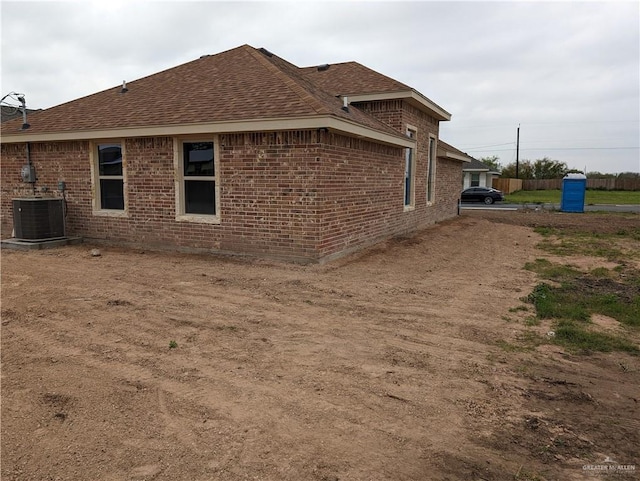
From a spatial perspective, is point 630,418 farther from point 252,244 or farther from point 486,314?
point 252,244

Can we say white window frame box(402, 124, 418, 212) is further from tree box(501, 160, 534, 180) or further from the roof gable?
tree box(501, 160, 534, 180)

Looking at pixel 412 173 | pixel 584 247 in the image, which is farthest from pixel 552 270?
pixel 412 173

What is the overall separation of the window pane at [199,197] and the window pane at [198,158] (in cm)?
21

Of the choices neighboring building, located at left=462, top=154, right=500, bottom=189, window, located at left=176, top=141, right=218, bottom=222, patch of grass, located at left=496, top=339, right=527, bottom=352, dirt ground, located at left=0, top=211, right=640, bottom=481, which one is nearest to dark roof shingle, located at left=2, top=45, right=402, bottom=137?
window, located at left=176, top=141, right=218, bottom=222

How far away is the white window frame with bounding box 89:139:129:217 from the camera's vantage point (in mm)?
10219

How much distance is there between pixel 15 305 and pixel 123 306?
135cm

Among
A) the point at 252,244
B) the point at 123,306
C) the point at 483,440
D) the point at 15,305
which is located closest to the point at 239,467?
the point at 483,440

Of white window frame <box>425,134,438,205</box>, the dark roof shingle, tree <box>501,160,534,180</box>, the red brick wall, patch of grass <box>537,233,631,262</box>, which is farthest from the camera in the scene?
tree <box>501,160,534,180</box>

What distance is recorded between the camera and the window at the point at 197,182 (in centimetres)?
941

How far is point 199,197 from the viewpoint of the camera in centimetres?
966

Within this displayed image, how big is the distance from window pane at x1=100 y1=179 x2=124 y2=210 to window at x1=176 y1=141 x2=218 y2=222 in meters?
1.75

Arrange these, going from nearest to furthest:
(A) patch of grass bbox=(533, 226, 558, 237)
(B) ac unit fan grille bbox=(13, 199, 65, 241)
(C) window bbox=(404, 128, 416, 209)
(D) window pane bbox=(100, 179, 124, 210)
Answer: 1. (B) ac unit fan grille bbox=(13, 199, 65, 241)
2. (D) window pane bbox=(100, 179, 124, 210)
3. (C) window bbox=(404, 128, 416, 209)
4. (A) patch of grass bbox=(533, 226, 558, 237)

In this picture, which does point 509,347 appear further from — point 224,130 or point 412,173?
point 412,173

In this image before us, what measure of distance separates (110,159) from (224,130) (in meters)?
3.47
